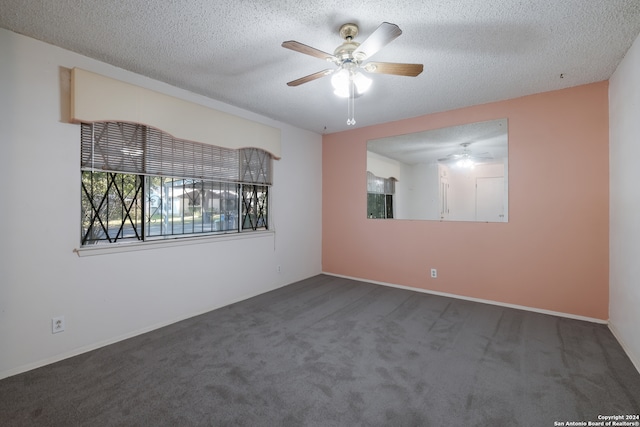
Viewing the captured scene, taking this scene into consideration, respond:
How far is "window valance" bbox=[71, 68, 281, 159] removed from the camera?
7.74 ft

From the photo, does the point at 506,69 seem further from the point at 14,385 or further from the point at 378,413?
the point at 14,385

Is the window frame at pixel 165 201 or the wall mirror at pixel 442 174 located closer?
the window frame at pixel 165 201

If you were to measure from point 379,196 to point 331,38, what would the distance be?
2.68 m

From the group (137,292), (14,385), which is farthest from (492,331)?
(14,385)

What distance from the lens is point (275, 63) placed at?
252cm

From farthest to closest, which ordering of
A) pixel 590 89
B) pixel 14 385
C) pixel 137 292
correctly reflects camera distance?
pixel 590 89
pixel 137 292
pixel 14 385

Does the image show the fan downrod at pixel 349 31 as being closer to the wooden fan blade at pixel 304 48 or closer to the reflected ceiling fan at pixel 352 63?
the reflected ceiling fan at pixel 352 63

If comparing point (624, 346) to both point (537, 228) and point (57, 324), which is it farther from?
point (57, 324)

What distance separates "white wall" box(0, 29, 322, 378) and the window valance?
0.42 feet

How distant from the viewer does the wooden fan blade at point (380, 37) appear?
1.58 m

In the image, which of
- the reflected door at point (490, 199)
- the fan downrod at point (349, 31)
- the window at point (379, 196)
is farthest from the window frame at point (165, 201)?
the reflected door at point (490, 199)

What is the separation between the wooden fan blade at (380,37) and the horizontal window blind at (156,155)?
218 cm

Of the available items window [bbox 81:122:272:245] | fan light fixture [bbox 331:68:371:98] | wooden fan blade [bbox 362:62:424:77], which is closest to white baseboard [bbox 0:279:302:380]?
window [bbox 81:122:272:245]

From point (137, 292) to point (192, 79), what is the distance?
2.21m
